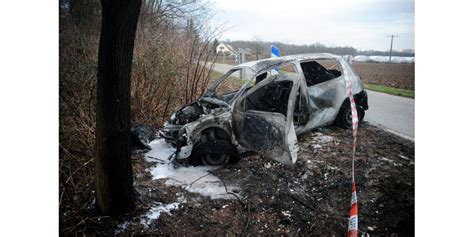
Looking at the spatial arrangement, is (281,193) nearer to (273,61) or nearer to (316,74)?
(273,61)

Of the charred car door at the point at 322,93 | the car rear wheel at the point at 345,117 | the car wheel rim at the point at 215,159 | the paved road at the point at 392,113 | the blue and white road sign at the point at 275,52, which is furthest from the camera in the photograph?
the charred car door at the point at 322,93

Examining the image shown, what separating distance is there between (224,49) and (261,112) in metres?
0.64

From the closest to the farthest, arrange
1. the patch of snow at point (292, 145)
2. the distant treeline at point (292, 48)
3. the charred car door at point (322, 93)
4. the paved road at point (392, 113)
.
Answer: the paved road at point (392, 113) < the distant treeline at point (292, 48) < the patch of snow at point (292, 145) < the charred car door at point (322, 93)

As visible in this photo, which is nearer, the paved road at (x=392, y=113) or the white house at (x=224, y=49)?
the paved road at (x=392, y=113)

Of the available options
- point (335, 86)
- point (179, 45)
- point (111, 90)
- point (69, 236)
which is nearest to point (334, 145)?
point (335, 86)

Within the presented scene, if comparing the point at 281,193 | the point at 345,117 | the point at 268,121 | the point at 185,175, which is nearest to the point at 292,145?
the point at 268,121

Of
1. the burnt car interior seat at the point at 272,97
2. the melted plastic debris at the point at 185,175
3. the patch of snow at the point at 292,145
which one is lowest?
the melted plastic debris at the point at 185,175

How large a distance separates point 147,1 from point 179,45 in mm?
327

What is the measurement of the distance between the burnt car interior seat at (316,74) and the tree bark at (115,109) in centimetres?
189

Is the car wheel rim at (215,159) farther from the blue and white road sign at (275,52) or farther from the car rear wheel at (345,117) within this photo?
the car rear wheel at (345,117)

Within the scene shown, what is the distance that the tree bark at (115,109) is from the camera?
1.56 m

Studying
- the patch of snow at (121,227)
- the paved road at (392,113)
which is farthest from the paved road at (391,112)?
the patch of snow at (121,227)

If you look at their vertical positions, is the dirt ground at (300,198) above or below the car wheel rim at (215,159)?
below

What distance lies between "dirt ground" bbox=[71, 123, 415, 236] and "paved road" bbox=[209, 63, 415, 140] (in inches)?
2.4
